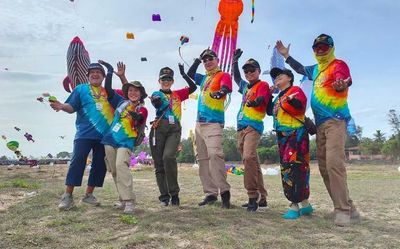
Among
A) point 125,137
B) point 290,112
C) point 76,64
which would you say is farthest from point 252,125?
point 76,64

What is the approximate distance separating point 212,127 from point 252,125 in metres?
0.58

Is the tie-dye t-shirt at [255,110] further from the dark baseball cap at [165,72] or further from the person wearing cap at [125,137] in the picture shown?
the person wearing cap at [125,137]

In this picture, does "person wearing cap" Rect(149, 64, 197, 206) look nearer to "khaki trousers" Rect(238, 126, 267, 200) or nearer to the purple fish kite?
"khaki trousers" Rect(238, 126, 267, 200)

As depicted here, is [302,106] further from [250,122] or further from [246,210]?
[246,210]

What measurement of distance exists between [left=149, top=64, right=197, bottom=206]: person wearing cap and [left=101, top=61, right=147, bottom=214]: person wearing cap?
0.36 meters

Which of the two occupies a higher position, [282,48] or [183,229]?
[282,48]

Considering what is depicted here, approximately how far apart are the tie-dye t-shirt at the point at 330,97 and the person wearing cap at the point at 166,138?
1.96 meters

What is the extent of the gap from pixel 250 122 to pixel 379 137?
6903 centimetres

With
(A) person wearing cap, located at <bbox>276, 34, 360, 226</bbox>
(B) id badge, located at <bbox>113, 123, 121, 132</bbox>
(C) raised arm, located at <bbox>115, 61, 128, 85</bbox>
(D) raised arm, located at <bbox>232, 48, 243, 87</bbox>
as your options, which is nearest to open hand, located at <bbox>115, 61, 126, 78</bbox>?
→ (C) raised arm, located at <bbox>115, 61, 128, 85</bbox>

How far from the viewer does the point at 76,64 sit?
8188 millimetres

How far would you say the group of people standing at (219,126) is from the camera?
4.56 meters

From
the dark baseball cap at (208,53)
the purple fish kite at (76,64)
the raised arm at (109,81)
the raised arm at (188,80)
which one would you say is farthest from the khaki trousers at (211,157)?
the purple fish kite at (76,64)

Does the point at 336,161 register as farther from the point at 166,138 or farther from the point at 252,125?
the point at 166,138

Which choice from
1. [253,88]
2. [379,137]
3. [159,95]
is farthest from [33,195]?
[379,137]
